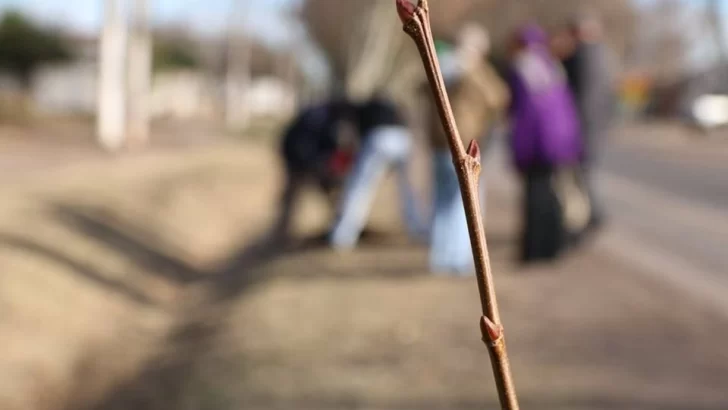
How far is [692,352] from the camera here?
5.84 meters

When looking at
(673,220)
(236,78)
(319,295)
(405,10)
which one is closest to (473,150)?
(405,10)

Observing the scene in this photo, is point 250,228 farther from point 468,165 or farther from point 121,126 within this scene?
point 468,165

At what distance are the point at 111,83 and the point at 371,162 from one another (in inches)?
741

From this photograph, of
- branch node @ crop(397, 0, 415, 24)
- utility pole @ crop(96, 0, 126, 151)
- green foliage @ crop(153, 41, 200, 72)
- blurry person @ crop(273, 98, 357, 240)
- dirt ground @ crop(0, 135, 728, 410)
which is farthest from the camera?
green foliage @ crop(153, 41, 200, 72)

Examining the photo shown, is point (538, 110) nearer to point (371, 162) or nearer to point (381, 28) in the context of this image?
point (371, 162)

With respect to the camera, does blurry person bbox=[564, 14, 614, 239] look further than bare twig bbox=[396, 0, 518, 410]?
Yes

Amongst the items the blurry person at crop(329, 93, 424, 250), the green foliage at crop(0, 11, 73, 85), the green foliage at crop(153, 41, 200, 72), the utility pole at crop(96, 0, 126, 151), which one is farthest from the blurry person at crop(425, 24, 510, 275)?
the green foliage at crop(153, 41, 200, 72)

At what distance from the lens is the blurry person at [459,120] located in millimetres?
7895

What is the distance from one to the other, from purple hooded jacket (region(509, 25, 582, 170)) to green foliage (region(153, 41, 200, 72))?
199 feet

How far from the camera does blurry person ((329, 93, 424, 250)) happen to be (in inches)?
380

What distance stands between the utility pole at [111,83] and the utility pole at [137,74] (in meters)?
1.38

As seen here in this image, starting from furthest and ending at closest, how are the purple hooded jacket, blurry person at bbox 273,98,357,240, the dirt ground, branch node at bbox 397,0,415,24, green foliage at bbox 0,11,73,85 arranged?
green foliage at bbox 0,11,73,85, blurry person at bbox 273,98,357,240, the purple hooded jacket, the dirt ground, branch node at bbox 397,0,415,24

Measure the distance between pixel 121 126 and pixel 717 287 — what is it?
2178cm

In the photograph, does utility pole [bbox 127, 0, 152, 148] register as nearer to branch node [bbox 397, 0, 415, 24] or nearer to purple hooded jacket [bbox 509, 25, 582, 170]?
purple hooded jacket [bbox 509, 25, 582, 170]
